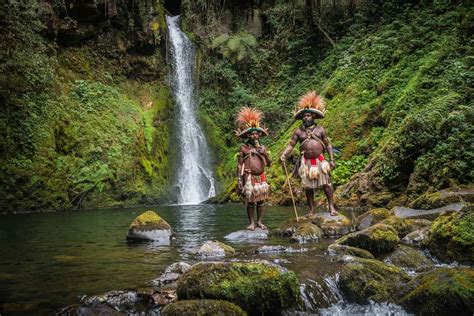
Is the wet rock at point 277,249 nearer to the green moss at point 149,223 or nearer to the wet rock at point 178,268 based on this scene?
the wet rock at point 178,268

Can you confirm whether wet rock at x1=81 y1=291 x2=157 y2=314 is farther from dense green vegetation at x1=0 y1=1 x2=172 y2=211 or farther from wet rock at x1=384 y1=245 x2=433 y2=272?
dense green vegetation at x1=0 y1=1 x2=172 y2=211

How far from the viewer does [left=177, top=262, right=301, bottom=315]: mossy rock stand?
14.6 ft

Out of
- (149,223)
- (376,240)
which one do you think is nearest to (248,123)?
(149,223)

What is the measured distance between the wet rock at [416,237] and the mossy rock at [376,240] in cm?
64

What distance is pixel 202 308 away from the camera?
4.14 metres

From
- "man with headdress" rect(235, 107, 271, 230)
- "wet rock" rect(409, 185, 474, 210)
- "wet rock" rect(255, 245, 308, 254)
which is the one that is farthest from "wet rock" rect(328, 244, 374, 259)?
"wet rock" rect(409, 185, 474, 210)

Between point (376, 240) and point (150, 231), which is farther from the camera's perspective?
point (150, 231)

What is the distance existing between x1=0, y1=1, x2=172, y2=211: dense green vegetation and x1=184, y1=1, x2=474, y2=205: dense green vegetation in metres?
4.60

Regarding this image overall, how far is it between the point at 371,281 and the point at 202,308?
6.48 feet

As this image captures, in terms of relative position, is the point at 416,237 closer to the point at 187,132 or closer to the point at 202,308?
the point at 202,308

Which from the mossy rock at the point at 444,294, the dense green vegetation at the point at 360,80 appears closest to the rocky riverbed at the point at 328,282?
the mossy rock at the point at 444,294

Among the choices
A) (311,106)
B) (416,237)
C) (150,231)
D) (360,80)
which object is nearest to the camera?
(416,237)

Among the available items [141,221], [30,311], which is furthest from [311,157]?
[30,311]

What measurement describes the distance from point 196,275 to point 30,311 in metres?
1.67
